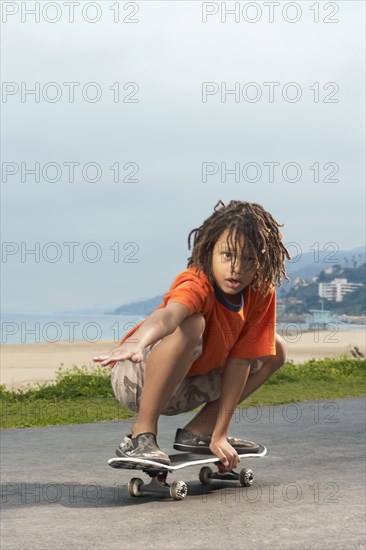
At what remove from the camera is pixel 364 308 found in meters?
95.1

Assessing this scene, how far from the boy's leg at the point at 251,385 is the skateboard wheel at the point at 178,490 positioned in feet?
2.02

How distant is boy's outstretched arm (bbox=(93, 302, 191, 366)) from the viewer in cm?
283

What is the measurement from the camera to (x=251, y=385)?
433 centimetres

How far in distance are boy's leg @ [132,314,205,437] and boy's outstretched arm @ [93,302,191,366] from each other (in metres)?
0.37

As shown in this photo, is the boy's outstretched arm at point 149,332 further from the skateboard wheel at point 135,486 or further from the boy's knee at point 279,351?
the skateboard wheel at point 135,486

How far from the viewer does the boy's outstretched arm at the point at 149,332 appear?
9.29 feet

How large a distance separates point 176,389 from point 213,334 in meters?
0.44

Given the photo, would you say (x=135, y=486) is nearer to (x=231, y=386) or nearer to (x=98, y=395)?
(x=231, y=386)

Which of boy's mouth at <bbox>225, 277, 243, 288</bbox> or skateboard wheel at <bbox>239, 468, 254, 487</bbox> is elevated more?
boy's mouth at <bbox>225, 277, 243, 288</bbox>

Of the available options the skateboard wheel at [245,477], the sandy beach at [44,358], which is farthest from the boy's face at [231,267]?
the sandy beach at [44,358]

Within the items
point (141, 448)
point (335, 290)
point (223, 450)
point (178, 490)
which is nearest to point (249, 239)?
point (223, 450)

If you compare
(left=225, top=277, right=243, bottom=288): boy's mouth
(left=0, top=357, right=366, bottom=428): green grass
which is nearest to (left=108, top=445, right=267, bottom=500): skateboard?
(left=225, top=277, right=243, bottom=288): boy's mouth

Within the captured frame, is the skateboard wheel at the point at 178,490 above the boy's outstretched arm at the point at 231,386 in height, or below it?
below

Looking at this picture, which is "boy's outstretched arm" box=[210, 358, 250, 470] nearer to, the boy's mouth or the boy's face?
the boy's face
